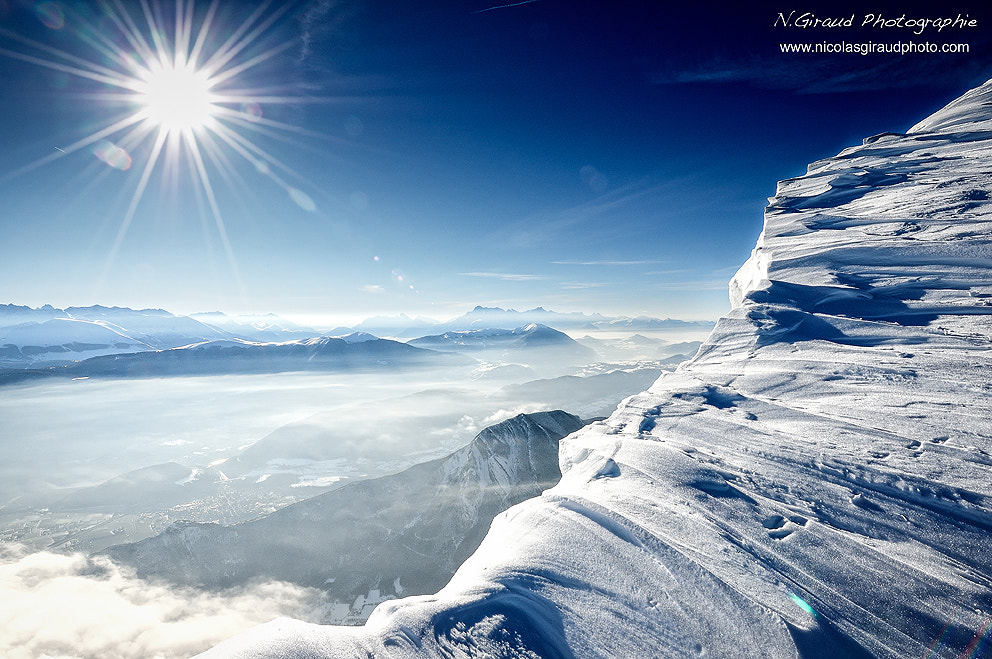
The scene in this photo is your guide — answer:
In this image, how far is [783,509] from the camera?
6.70m

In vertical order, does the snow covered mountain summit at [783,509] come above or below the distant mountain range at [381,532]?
above

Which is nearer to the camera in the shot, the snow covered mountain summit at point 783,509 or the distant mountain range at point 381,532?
the snow covered mountain summit at point 783,509

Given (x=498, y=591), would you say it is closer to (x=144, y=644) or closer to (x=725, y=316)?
(x=725, y=316)

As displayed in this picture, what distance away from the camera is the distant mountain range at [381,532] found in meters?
63.3

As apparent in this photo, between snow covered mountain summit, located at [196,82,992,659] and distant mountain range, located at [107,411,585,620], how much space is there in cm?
5544

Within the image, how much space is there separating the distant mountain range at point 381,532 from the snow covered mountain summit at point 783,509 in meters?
55.4

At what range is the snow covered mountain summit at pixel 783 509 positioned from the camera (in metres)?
4.96

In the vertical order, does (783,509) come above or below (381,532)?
above

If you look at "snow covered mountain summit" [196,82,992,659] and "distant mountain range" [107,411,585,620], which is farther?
"distant mountain range" [107,411,585,620]

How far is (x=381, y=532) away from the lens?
71.9 meters

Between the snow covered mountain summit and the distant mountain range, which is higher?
the snow covered mountain summit

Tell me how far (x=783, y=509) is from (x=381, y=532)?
8050 cm

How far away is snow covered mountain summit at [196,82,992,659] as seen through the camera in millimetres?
4961

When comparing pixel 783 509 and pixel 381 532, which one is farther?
pixel 381 532
